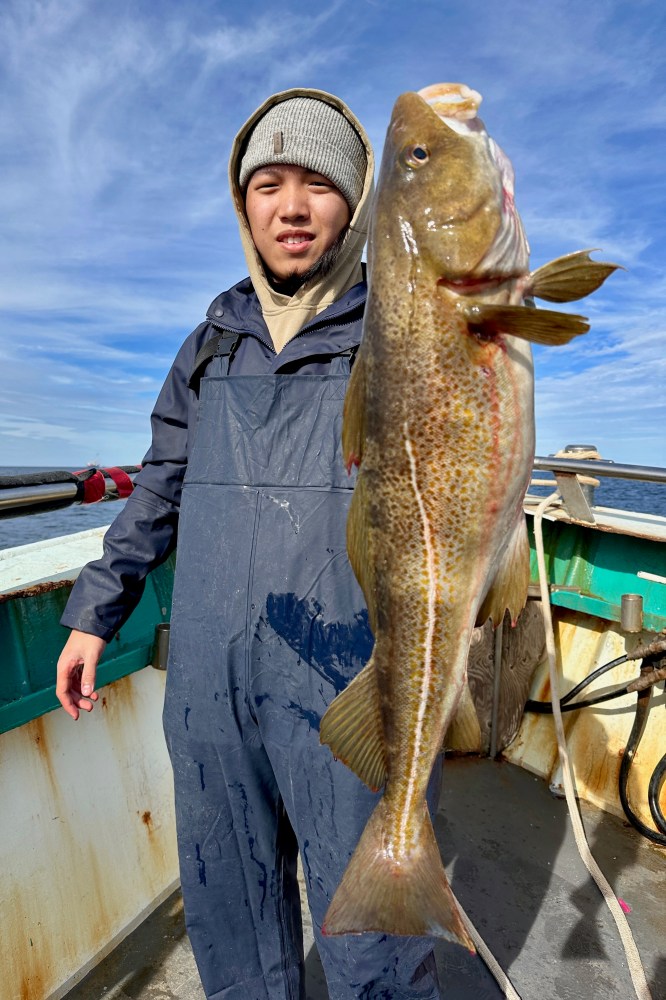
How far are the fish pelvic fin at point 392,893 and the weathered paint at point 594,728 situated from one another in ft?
9.67

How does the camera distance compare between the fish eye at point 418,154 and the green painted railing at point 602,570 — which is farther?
the green painted railing at point 602,570

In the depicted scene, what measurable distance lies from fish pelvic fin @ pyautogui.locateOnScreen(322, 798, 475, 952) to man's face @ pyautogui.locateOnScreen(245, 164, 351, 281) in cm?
175

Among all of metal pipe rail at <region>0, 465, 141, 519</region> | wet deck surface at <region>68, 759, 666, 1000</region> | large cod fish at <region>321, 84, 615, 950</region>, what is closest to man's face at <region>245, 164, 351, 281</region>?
large cod fish at <region>321, 84, 615, 950</region>

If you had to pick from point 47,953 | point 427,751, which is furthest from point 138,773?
point 427,751

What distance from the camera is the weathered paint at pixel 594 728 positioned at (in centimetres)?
426

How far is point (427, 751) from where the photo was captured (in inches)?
70.7

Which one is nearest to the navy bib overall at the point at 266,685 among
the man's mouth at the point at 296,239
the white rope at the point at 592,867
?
the man's mouth at the point at 296,239

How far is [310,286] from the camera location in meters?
2.37

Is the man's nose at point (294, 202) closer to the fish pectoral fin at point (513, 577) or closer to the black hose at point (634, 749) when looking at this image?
the fish pectoral fin at point (513, 577)

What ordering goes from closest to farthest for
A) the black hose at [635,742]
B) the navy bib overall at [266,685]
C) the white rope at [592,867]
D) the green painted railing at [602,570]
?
the navy bib overall at [266,685], the white rope at [592,867], the black hose at [635,742], the green painted railing at [602,570]

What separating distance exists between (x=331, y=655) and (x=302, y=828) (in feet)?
1.86

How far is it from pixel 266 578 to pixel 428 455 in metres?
0.70

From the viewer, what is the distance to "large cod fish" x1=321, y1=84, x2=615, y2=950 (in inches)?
63.9

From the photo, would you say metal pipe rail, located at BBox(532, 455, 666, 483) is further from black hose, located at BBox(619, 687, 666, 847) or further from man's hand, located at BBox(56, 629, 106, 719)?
man's hand, located at BBox(56, 629, 106, 719)
